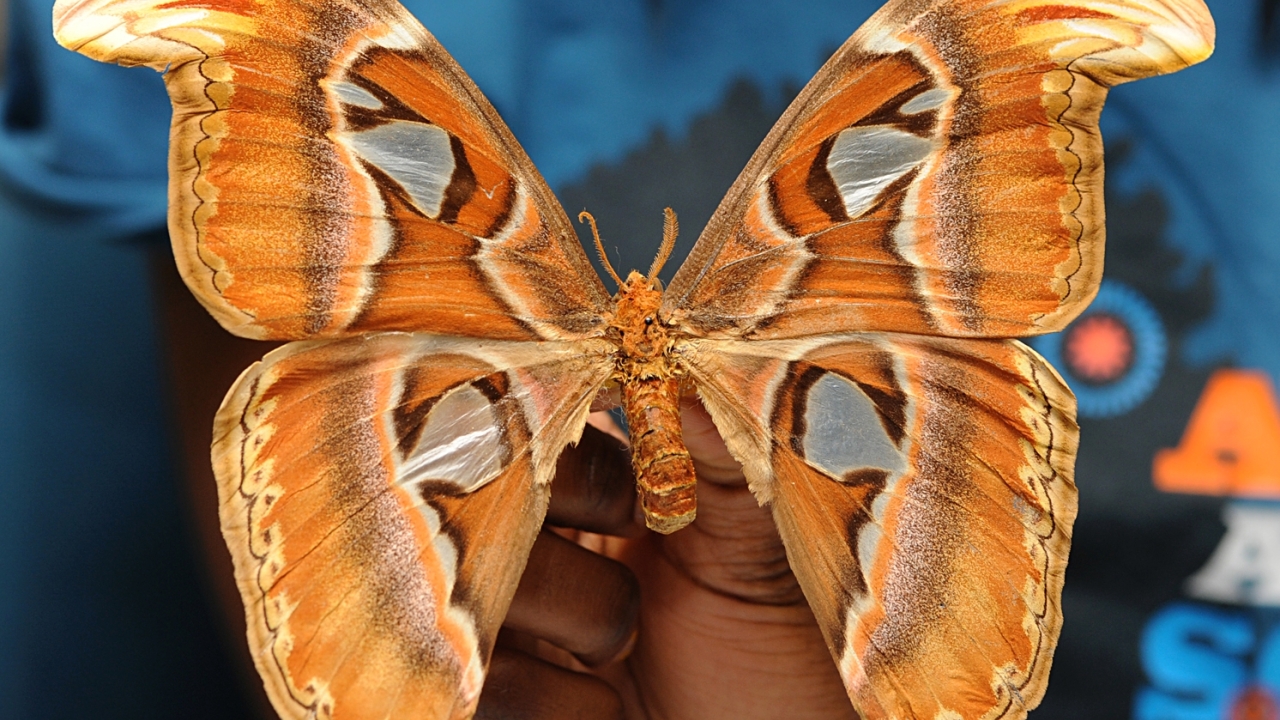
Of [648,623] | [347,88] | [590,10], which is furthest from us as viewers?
[590,10]

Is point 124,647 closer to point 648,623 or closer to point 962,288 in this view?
point 648,623

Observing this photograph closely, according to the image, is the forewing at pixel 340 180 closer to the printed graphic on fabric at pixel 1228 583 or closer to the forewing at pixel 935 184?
the forewing at pixel 935 184

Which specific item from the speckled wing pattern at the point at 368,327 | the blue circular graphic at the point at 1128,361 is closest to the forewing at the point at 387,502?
the speckled wing pattern at the point at 368,327

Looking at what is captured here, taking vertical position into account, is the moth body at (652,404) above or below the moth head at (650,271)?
below

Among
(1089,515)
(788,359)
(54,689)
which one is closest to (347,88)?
(788,359)

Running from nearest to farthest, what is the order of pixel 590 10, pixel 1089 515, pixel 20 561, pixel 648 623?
pixel 648 623
pixel 1089 515
pixel 590 10
pixel 20 561
